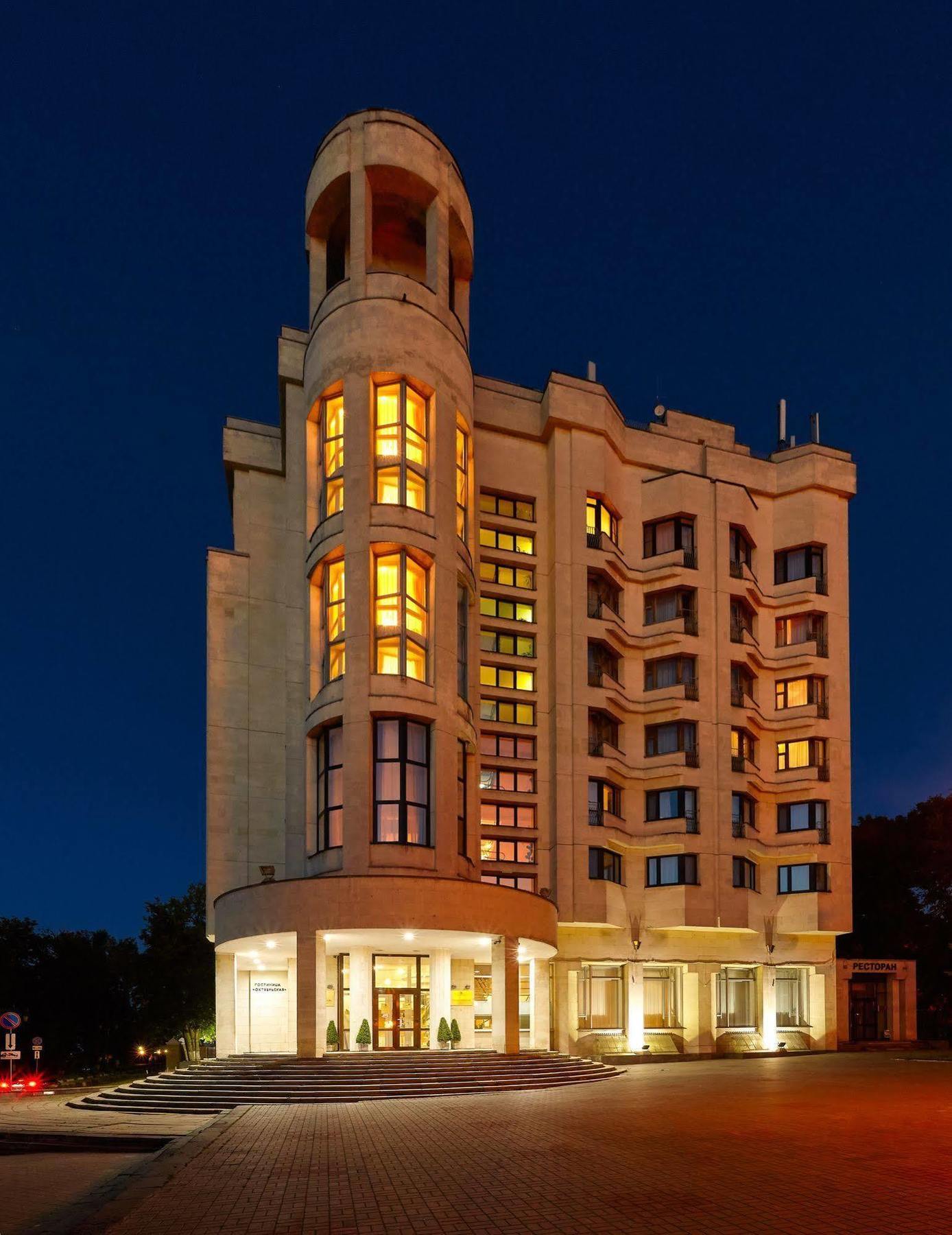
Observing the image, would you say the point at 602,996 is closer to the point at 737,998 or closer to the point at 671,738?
the point at 737,998

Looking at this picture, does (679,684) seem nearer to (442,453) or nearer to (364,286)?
(442,453)

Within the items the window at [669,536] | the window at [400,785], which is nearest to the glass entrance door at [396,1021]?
A: the window at [400,785]

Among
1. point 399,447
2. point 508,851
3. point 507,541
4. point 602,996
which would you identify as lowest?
point 602,996

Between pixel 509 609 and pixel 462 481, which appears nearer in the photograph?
pixel 462 481

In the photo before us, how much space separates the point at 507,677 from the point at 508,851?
7.66 m

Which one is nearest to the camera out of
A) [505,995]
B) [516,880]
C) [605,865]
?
[505,995]

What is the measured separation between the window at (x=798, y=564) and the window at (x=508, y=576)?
13.5m

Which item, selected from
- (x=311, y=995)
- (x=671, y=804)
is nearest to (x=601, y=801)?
(x=671, y=804)

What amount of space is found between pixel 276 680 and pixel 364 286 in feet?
55.4

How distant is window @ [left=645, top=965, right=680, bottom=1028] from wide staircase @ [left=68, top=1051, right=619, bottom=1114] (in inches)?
673

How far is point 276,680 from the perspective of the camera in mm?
44531

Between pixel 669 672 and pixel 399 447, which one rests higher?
pixel 399 447

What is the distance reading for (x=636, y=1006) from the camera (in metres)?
44.8

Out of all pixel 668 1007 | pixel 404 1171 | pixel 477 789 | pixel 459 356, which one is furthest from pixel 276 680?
pixel 404 1171
